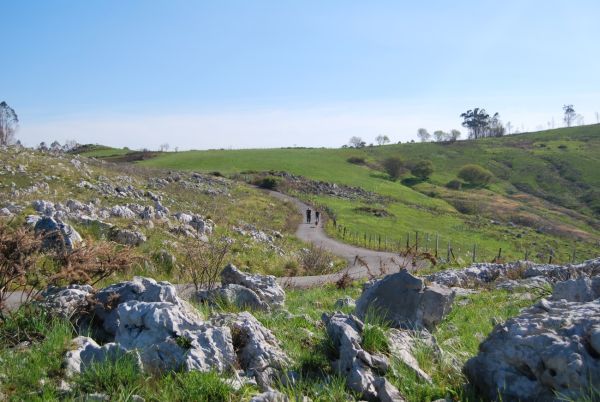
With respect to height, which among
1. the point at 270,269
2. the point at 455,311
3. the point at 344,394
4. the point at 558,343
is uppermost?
the point at 558,343

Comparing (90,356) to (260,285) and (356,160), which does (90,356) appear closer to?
(260,285)

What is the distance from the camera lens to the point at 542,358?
4293 mm

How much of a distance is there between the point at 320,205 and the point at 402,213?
1207cm

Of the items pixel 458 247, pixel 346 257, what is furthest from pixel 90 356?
pixel 458 247

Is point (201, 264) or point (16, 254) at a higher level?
point (16, 254)

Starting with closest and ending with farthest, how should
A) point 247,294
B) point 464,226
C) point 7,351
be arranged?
point 7,351
point 247,294
point 464,226

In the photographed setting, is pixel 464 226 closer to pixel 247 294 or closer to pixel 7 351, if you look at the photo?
pixel 247 294

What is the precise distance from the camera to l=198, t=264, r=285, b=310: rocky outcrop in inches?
338

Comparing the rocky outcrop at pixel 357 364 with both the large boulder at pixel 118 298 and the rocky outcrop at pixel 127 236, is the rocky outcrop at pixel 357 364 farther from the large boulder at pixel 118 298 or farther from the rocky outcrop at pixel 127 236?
Result: the rocky outcrop at pixel 127 236

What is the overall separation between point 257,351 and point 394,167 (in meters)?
109

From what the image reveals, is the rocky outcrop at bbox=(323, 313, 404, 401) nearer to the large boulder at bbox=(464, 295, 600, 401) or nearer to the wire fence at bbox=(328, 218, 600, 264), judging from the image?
the large boulder at bbox=(464, 295, 600, 401)

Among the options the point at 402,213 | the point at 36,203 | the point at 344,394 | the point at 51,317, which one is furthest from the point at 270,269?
the point at 402,213

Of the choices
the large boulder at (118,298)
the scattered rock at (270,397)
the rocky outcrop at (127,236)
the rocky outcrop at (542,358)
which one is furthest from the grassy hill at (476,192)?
the scattered rock at (270,397)

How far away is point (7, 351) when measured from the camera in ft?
17.4
